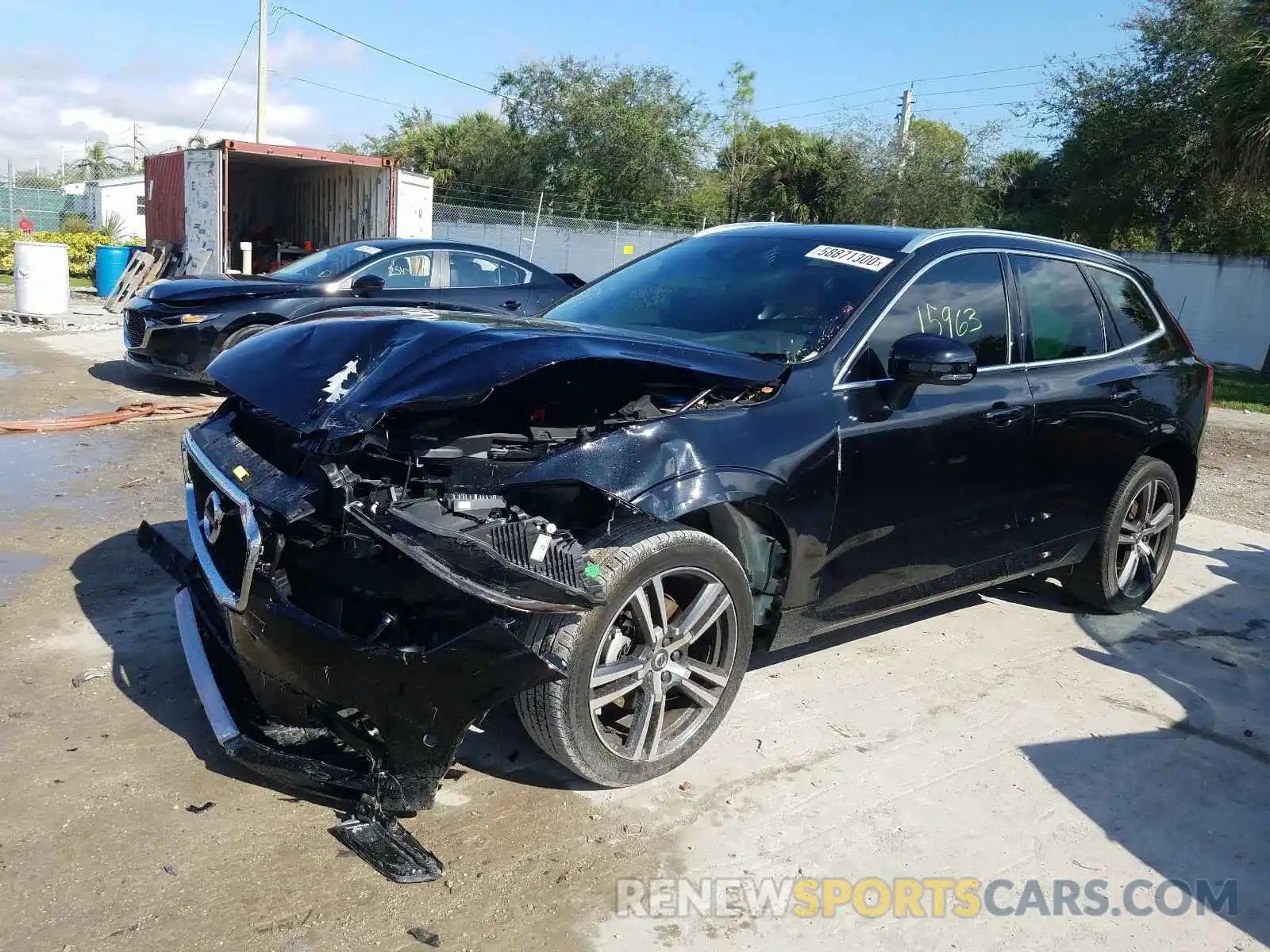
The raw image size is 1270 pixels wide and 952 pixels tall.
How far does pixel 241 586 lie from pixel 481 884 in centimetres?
109

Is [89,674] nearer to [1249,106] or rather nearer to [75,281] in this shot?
[1249,106]

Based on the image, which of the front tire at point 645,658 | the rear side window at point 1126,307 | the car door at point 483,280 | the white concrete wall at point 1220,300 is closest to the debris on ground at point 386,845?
the front tire at point 645,658

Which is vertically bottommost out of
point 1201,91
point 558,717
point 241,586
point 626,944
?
point 626,944

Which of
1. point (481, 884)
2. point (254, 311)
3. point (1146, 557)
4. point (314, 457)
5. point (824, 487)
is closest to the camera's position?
point (481, 884)

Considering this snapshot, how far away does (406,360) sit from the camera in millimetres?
3244

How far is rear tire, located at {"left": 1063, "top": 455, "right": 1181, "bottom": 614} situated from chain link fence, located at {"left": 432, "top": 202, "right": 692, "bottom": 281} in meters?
19.7

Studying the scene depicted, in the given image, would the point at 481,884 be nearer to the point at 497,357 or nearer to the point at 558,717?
the point at 558,717

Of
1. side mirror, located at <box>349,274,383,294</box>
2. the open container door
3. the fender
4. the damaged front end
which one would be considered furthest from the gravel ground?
the open container door

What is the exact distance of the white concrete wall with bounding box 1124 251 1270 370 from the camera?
20203 millimetres

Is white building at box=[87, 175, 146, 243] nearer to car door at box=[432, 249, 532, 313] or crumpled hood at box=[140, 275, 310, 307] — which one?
crumpled hood at box=[140, 275, 310, 307]

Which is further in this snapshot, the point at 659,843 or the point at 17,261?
the point at 17,261

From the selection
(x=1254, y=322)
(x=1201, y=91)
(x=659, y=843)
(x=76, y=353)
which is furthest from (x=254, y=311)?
(x=1201, y=91)

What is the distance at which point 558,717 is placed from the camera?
305 cm

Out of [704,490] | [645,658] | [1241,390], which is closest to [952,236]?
[704,490]
